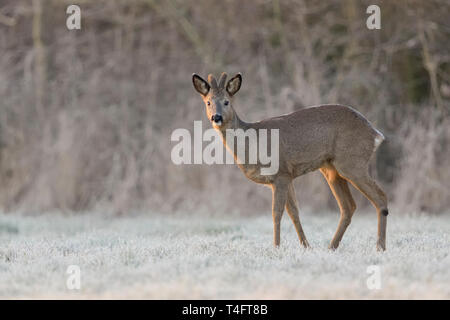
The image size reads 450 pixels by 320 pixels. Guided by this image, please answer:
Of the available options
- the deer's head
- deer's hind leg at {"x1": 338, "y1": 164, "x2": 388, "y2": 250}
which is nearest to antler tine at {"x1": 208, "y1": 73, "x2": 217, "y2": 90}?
the deer's head

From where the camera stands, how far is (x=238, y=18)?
17.7m

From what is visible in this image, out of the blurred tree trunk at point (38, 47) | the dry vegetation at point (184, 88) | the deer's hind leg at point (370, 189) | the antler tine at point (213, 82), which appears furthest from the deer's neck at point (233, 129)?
the blurred tree trunk at point (38, 47)

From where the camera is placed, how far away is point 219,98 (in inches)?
318

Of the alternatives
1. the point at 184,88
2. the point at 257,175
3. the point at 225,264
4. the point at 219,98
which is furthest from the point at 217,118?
the point at 184,88

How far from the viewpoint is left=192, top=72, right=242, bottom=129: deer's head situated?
26.2 feet

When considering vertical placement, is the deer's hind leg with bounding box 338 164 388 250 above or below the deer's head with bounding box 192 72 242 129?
below

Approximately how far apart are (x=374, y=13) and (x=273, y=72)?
261 cm

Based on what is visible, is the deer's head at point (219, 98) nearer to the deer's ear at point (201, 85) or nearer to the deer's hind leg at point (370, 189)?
the deer's ear at point (201, 85)

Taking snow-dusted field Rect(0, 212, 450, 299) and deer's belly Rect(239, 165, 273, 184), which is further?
deer's belly Rect(239, 165, 273, 184)

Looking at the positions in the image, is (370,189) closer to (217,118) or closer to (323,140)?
(323,140)

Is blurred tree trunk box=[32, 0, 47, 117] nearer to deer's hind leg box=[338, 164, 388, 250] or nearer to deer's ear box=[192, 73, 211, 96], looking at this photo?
deer's ear box=[192, 73, 211, 96]

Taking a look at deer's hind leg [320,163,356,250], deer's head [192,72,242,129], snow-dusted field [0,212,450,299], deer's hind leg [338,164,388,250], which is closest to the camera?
snow-dusted field [0,212,450,299]

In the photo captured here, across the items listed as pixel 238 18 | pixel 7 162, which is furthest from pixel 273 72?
pixel 7 162
